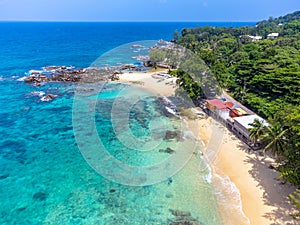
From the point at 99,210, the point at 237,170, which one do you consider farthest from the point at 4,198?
the point at 237,170

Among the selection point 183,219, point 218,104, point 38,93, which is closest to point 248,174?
point 183,219

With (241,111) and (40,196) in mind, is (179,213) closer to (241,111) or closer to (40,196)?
(40,196)

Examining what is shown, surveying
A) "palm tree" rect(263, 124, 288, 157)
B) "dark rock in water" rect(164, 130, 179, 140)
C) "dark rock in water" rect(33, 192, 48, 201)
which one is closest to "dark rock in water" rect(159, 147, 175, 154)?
"dark rock in water" rect(164, 130, 179, 140)

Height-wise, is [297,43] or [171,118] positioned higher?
[297,43]

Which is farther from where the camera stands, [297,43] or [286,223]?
[297,43]

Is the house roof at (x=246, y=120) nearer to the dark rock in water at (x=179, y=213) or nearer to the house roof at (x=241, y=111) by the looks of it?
the house roof at (x=241, y=111)

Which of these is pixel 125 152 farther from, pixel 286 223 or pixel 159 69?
pixel 159 69
